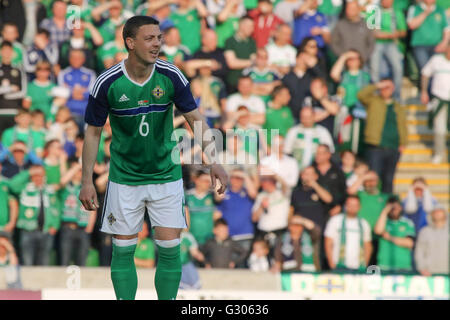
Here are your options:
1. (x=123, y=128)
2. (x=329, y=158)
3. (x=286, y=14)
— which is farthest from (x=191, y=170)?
(x=123, y=128)

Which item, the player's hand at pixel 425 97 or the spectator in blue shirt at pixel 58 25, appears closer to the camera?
the spectator in blue shirt at pixel 58 25

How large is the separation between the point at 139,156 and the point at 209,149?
0.53m

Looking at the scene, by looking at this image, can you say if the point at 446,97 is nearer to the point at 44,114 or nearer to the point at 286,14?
the point at 286,14

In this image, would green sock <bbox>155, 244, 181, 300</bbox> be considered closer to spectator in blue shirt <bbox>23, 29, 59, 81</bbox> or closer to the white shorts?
the white shorts

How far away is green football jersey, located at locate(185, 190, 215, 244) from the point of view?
11.6m

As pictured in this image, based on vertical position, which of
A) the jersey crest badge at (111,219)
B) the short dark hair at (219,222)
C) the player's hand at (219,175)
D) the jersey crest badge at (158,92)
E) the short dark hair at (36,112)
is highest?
the short dark hair at (36,112)

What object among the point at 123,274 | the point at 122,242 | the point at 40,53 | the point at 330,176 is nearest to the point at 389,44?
the point at 330,176

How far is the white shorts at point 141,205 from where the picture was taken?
7387 millimetres

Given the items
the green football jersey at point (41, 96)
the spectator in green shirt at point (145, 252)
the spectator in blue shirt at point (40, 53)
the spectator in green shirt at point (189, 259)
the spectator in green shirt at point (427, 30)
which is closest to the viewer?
the spectator in green shirt at point (189, 259)

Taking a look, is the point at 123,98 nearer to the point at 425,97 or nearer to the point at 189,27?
the point at 189,27

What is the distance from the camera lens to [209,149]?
24.0ft

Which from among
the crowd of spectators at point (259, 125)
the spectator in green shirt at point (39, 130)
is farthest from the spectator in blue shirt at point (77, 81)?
the spectator in green shirt at point (39, 130)

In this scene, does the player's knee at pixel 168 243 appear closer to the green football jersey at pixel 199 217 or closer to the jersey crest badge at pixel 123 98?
the jersey crest badge at pixel 123 98

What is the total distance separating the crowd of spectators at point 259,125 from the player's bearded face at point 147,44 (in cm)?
456
